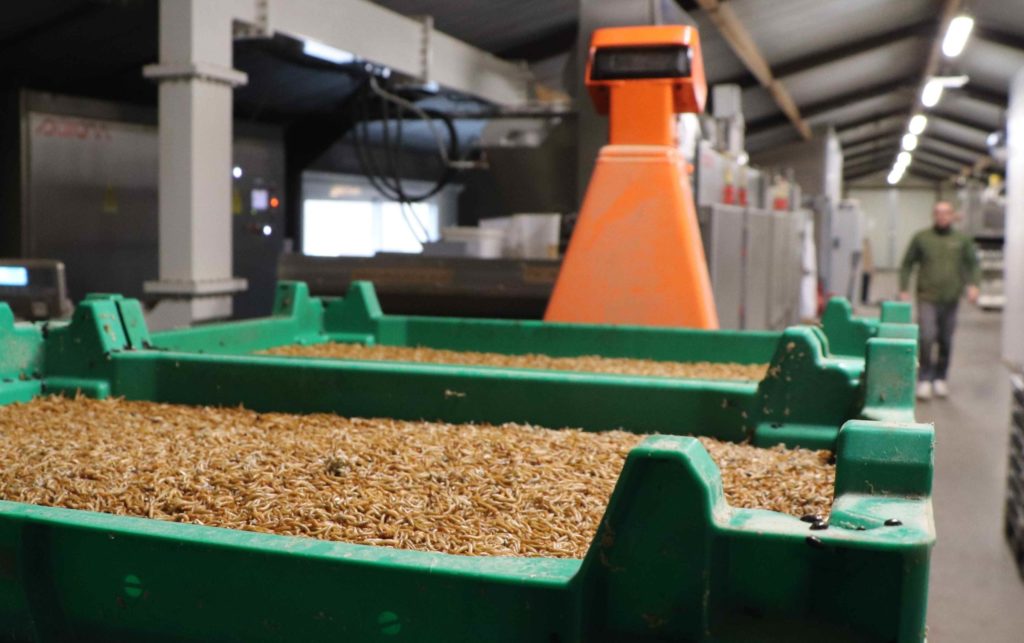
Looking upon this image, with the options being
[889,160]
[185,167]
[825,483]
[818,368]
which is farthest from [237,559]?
[889,160]

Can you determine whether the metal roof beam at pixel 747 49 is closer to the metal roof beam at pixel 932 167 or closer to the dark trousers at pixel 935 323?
the dark trousers at pixel 935 323

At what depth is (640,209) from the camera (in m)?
3.45

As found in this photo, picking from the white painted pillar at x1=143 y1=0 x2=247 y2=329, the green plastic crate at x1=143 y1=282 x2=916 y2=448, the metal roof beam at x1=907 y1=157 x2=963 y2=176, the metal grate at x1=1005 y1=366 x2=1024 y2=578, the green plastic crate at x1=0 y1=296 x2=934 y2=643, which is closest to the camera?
the green plastic crate at x1=0 y1=296 x2=934 y2=643

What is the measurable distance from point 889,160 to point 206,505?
28.8m

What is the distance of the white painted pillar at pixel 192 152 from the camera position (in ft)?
13.7

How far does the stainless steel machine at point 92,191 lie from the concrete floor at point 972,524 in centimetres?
495

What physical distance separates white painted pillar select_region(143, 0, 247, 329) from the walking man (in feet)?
16.8

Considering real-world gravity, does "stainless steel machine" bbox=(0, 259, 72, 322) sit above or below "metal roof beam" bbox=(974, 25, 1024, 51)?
below

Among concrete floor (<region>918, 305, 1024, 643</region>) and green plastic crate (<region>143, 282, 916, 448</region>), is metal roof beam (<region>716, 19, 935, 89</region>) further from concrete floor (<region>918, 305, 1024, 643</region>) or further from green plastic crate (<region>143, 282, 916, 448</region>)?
green plastic crate (<region>143, 282, 916, 448</region>)

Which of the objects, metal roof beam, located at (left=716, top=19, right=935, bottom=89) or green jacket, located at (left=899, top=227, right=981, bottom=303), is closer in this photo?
green jacket, located at (left=899, top=227, right=981, bottom=303)

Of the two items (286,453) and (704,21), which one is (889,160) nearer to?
(704,21)

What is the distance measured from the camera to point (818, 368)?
5.96 ft

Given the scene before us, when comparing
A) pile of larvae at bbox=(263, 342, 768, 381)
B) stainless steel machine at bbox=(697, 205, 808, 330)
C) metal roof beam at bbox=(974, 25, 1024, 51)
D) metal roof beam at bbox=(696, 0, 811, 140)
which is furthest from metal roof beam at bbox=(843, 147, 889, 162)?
pile of larvae at bbox=(263, 342, 768, 381)

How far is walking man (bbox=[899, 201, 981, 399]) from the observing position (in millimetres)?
7359
